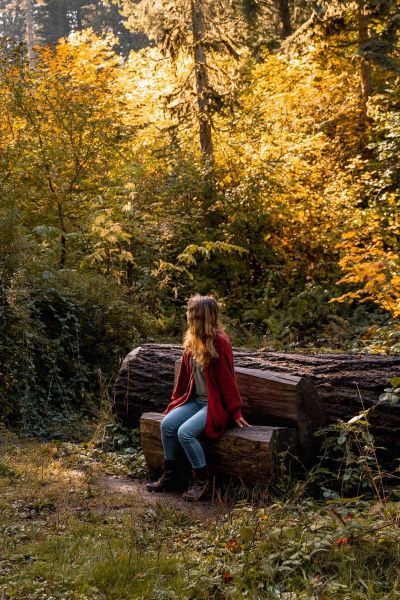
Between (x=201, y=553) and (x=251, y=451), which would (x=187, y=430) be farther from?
(x=201, y=553)

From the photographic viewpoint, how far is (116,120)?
46.0ft

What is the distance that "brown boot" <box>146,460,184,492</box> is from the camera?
6.48 meters

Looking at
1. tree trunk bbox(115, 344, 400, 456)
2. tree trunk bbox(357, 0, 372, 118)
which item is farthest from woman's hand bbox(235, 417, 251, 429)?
tree trunk bbox(357, 0, 372, 118)

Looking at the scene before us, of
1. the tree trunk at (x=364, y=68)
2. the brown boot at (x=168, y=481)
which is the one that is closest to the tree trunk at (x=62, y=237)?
the brown boot at (x=168, y=481)

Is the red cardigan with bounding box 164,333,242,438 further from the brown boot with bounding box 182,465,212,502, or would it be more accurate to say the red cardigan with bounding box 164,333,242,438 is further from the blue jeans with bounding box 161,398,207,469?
the brown boot with bounding box 182,465,212,502

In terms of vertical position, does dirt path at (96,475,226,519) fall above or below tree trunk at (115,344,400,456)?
below

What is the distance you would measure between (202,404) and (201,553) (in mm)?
2269

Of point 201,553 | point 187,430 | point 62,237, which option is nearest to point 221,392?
point 187,430

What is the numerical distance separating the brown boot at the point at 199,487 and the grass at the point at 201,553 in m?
0.57

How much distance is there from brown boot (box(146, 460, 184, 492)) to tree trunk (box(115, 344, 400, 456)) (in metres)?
1.30

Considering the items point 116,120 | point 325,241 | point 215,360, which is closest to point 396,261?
point 325,241

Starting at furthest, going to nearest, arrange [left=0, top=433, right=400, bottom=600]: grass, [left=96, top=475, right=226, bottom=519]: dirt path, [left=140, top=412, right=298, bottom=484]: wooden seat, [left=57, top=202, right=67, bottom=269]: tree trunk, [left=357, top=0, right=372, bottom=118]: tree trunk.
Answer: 1. [left=357, top=0, right=372, bottom=118]: tree trunk
2. [left=57, top=202, right=67, bottom=269]: tree trunk
3. [left=140, top=412, right=298, bottom=484]: wooden seat
4. [left=96, top=475, right=226, bottom=519]: dirt path
5. [left=0, top=433, right=400, bottom=600]: grass

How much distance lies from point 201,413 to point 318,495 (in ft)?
3.93

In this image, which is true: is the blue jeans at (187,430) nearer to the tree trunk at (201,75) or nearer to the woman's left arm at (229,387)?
the woman's left arm at (229,387)
